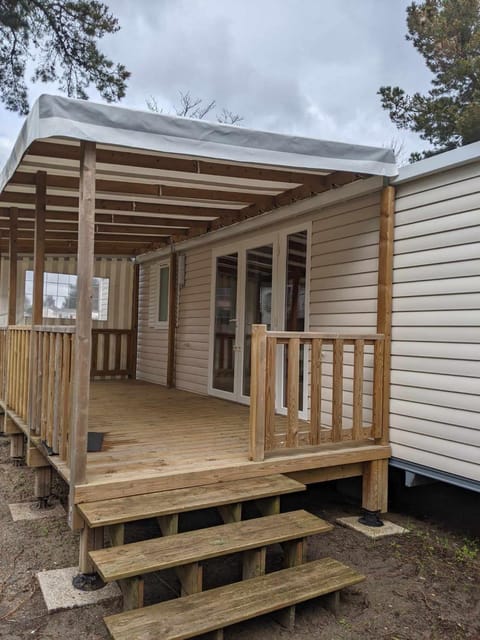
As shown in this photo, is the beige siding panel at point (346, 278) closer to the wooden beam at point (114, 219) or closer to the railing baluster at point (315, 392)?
the railing baluster at point (315, 392)

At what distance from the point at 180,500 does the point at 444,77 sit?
11009 mm

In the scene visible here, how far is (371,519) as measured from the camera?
12.3 feet

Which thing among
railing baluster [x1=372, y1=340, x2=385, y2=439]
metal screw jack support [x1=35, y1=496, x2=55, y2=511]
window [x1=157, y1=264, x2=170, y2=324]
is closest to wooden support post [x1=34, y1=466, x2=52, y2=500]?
metal screw jack support [x1=35, y1=496, x2=55, y2=511]

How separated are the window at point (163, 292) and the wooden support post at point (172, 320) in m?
0.49

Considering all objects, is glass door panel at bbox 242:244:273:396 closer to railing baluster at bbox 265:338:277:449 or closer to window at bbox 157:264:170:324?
railing baluster at bbox 265:338:277:449

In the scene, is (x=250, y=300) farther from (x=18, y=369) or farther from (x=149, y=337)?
(x=149, y=337)

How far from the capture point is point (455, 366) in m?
3.37

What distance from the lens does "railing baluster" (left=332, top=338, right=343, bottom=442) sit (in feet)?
11.9

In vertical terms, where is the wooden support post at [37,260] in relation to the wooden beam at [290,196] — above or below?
below

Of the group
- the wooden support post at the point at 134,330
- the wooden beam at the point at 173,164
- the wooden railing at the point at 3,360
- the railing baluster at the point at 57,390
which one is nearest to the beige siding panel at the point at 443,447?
the wooden beam at the point at 173,164

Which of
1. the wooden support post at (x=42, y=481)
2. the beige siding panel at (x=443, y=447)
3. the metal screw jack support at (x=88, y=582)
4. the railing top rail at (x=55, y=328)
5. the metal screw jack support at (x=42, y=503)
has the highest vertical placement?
the railing top rail at (x=55, y=328)

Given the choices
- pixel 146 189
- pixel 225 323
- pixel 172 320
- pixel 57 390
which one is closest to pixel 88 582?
pixel 57 390

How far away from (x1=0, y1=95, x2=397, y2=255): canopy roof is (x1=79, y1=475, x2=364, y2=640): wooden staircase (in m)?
1.94

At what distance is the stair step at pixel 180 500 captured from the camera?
256 cm
